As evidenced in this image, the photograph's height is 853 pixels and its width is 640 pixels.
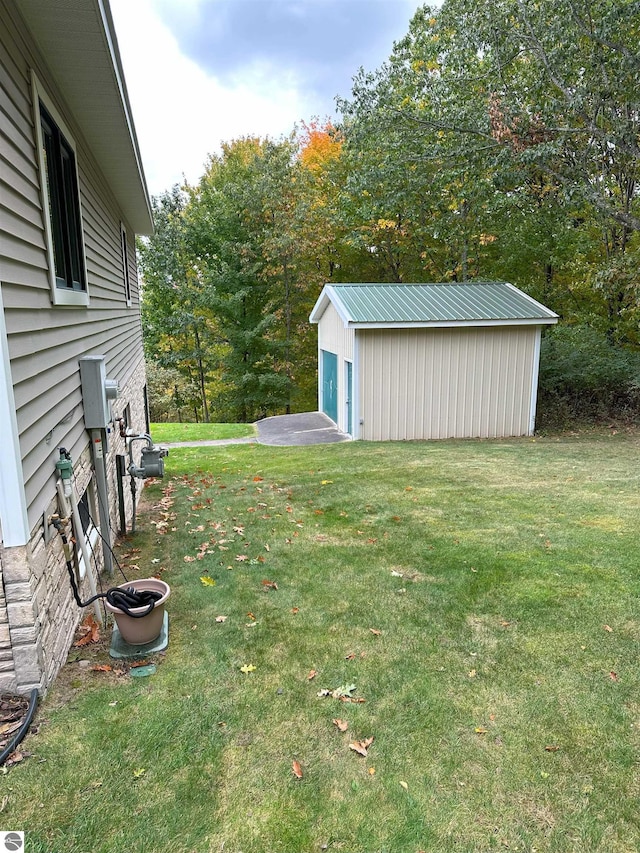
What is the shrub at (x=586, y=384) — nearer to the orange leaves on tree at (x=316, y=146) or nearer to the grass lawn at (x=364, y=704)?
the grass lawn at (x=364, y=704)

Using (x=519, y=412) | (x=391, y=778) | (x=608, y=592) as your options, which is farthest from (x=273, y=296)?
(x=391, y=778)

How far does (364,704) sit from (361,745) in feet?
1.05

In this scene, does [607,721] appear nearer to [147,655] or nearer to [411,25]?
[147,655]

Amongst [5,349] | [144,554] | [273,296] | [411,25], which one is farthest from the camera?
[273,296]

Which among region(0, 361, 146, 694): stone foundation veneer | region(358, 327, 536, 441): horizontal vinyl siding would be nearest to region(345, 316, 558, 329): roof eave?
region(358, 327, 536, 441): horizontal vinyl siding

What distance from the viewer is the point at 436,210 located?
1819cm

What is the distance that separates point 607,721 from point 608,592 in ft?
5.36

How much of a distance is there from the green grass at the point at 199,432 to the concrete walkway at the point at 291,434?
406mm

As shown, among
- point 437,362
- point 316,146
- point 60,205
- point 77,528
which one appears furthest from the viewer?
point 316,146

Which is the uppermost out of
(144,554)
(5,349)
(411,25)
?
(411,25)

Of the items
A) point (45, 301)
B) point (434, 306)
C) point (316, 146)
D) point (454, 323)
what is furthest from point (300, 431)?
point (316, 146)

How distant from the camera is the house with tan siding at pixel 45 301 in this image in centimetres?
270

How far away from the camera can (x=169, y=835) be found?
2.23 m

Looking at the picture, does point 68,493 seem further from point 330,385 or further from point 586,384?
point 586,384
